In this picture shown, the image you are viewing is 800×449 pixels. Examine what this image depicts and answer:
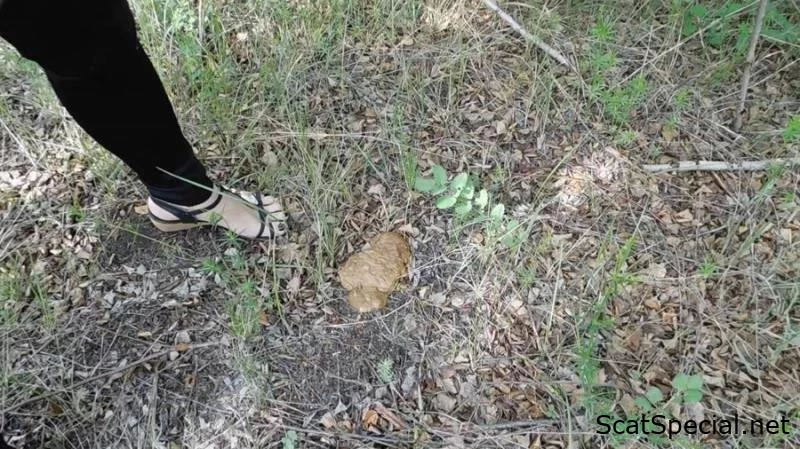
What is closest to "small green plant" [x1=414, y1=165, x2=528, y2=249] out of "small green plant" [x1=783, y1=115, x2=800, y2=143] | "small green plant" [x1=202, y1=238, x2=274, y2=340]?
"small green plant" [x1=202, y1=238, x2=274, y2=340]

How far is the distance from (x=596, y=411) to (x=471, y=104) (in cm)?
110

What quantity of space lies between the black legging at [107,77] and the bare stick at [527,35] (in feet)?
4.16

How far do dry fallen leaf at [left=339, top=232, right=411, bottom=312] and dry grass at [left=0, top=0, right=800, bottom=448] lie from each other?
0.15ft

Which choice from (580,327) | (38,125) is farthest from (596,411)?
(38,125)

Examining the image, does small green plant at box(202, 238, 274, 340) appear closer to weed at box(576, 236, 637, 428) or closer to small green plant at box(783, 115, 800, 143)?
weed at box(576, 236, 637, 428)

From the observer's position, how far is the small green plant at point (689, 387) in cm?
130

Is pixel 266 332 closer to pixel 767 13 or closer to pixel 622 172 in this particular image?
pixel 622 172

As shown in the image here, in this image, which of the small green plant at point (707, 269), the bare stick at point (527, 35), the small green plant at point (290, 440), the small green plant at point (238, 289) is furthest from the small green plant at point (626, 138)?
the small green plant at point (290, 440)

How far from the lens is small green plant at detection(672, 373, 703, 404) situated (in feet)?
4.26

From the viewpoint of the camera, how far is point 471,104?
1.94m

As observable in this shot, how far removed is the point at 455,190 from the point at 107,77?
95 centimetres

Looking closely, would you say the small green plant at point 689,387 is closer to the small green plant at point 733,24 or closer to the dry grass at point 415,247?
the dry grass at point 415,247

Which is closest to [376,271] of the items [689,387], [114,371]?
[114,371]

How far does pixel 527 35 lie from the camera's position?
199 cm
